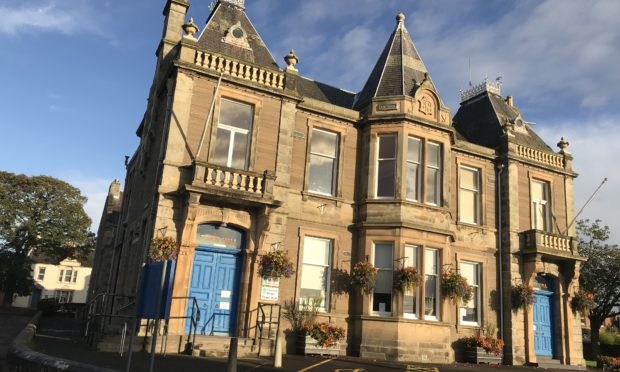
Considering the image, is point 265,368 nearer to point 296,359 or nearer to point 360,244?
point 296,359

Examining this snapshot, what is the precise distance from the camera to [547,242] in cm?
2016

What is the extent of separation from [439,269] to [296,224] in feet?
17.2

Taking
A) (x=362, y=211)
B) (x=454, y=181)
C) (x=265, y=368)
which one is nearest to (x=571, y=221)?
(x=454, y=181)

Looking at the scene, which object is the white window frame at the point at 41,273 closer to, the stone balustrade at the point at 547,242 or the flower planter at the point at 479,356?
the flower planter at the point at 479,356

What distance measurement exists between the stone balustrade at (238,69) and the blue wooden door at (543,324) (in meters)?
13.3

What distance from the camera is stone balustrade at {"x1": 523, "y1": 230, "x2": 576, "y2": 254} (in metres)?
19.7

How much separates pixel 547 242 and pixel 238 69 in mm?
13769

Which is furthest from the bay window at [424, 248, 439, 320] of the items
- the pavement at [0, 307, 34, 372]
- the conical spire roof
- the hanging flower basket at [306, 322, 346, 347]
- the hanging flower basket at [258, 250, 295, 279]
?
the pavement at [0, 307, 34, 372]

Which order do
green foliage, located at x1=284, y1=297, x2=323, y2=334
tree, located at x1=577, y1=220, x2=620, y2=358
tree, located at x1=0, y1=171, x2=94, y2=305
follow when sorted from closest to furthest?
green foliage, located at x1=284, y1=297, x2=323, y2=334 < tree, located at x1=577, y1=220, x2=620, y2=358 < tree, located at x1=0, y1=171, x2=94, y2=305

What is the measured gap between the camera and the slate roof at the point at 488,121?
2242cm

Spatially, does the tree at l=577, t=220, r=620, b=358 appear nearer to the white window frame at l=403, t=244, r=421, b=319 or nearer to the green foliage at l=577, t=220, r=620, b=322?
the green foliage at l=577, t=220, r=620, b=322

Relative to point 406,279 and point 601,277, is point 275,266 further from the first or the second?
point 601,277

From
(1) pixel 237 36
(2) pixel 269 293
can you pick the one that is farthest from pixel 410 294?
(1) pixel 237 36

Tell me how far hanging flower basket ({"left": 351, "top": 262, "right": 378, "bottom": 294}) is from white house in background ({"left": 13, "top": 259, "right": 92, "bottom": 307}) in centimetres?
6369
